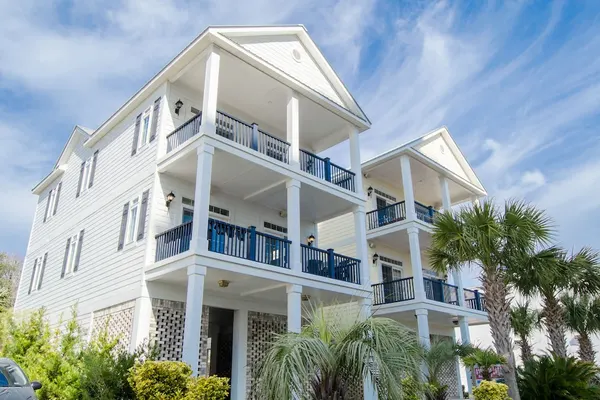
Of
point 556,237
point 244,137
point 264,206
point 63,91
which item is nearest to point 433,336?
point 556,237

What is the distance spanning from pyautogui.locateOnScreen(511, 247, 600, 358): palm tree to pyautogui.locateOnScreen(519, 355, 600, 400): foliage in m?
1.31

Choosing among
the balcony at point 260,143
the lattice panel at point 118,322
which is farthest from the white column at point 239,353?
the balcony at point 260,143

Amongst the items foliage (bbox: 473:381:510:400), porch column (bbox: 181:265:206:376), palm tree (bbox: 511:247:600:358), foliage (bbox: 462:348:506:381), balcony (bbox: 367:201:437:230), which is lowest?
foliage (bbox: 473:381:510:400)

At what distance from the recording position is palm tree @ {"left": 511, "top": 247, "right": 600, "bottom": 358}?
14320 millimetres

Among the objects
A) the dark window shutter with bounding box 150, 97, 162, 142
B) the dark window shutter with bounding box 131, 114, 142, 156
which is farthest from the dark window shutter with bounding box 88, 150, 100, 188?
the dark window shutter with bounding box 150, 97, 162, 142

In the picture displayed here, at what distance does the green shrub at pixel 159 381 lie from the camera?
857 cm

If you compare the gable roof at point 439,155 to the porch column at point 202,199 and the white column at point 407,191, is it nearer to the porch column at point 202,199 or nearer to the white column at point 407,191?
the white column at point 407,191

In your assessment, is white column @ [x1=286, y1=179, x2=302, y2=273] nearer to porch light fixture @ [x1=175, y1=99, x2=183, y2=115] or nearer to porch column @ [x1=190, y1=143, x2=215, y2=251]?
porch column @ [x1=190, y1=143, x2=215, y2=251]

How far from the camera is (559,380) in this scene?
13.7m

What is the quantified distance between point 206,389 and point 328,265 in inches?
254

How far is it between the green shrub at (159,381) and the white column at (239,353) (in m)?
5.07

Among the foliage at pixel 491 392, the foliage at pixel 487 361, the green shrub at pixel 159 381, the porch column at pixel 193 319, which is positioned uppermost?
the porch column at pixel 193 319

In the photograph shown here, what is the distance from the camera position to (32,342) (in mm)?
13219

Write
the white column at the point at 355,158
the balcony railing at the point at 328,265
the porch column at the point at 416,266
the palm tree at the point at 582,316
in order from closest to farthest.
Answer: the balcony railing at the point at 328,265
the white column at the point at 355,158
the porch column at the point at 416,266
the palm tree at the point at 582,316
